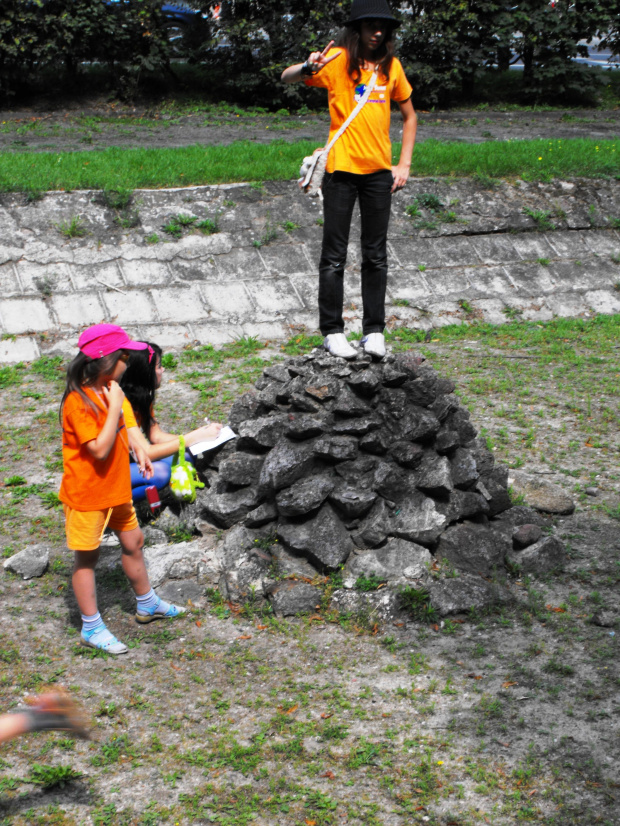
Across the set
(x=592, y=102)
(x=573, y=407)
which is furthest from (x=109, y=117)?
(x=573, y=407)

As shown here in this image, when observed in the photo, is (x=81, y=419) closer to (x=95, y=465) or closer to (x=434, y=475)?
(x=95, y=465)

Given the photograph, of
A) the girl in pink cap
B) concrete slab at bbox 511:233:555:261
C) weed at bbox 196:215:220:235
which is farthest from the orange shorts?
concrete slab at bbox 511:233:555:261

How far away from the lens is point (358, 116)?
5043 mm

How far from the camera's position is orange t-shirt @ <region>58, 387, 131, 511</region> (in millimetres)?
3875

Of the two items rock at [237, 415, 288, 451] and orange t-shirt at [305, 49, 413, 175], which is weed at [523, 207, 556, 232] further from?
rock at [237, 415, 288, 451]

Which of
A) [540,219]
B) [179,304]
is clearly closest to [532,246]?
[540,219]

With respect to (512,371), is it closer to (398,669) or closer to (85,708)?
(398,669)

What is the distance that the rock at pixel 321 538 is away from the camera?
15.3 ft

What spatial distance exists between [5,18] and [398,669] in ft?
49.3

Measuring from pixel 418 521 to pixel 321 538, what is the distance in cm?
58

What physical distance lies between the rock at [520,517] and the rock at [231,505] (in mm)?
1537

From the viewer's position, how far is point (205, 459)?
5.54 metres

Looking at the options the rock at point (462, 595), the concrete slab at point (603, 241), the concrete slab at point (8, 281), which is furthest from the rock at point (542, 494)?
the concrete slab at point (603, 241)

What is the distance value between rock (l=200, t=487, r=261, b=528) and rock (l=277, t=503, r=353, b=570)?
1.01 ft
